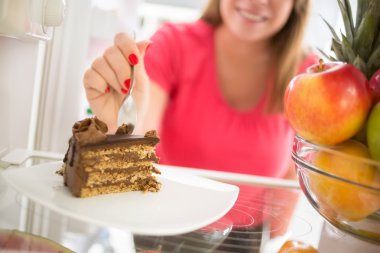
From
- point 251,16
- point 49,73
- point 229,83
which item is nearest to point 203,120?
point 229,83

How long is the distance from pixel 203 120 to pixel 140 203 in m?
0.78

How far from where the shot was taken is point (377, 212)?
49 cm

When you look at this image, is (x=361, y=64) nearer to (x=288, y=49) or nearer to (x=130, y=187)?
(x=130, y=187)

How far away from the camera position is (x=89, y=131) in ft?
1.59

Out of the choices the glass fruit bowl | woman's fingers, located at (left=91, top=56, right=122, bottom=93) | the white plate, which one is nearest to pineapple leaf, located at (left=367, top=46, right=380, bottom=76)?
the glass fruit bowl

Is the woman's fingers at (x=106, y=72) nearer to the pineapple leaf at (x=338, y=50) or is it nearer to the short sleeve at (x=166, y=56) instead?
the pineapple leaf at (x=338, y=50)

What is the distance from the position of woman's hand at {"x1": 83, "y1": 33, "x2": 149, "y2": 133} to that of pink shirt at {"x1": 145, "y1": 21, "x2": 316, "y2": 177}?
20.9 inches

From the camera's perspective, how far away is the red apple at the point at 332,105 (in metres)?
0.49

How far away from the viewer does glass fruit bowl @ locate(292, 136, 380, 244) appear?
1.46ft

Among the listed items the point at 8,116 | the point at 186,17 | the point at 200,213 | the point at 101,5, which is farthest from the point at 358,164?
the point at 186,17

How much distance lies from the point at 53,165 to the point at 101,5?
2.00ft

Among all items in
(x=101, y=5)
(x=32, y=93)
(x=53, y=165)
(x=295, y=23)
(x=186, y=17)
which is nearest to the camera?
(x=53, y=165)

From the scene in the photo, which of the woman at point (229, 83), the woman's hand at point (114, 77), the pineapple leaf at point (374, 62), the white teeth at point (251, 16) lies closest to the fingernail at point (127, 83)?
the woman's hand at point (114, 77)

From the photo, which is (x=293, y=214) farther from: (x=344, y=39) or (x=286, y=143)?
(x=286, y=143)
